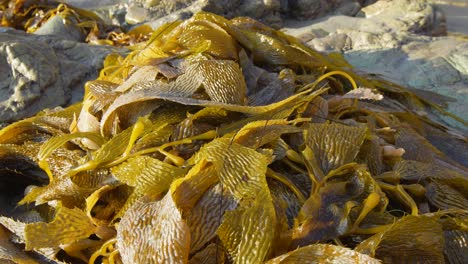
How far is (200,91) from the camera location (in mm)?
1520

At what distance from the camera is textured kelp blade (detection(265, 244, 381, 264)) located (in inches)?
39.5

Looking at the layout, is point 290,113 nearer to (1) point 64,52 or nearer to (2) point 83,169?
(2) point 83,169

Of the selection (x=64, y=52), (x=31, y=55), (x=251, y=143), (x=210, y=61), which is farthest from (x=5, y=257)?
(x=64, y=52)

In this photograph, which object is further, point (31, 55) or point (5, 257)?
point (31, 55)

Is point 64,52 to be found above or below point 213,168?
below

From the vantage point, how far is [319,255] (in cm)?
103

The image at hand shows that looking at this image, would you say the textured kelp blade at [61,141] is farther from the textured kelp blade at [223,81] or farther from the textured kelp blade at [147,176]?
the textured kelp blade at [223,81]

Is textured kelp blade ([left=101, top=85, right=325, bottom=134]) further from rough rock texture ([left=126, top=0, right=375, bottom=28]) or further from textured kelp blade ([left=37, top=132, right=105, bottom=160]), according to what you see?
rough rock texture ([left=126, top=0, right=375, bottom=28])

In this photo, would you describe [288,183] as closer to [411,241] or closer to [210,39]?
[411,241]

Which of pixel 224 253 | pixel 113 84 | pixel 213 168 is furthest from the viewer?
pixel 113 84

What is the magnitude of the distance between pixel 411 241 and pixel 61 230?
82cm

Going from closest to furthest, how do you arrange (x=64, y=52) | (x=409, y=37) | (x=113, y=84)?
(x=113, y=84), (x=64, y=52), (x=409, y=37)

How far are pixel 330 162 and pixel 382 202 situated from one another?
6.6 inches

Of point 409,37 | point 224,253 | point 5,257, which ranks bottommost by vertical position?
point 409,37
